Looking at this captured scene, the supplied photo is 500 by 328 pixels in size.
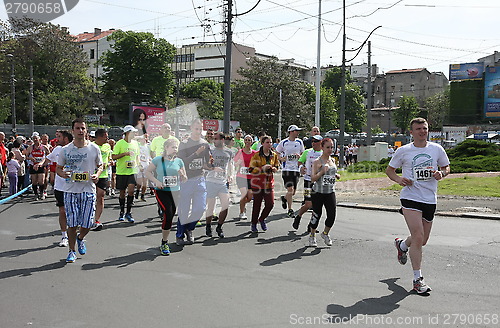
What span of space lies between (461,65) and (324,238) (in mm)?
57920

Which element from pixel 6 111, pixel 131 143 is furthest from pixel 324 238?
pixel 6 111

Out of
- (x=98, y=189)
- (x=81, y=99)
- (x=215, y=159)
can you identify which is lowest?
(x=98, y=189)

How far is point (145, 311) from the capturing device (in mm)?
4773

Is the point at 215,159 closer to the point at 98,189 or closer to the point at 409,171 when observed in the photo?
the point at 98,189

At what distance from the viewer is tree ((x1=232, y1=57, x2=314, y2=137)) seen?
5562 centimetres

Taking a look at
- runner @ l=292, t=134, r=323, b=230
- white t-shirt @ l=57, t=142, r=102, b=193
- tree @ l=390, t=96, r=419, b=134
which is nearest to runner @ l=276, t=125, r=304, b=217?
runner @ l=292, t=134, r=323, b=230

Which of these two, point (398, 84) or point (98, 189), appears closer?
point (98, 189)

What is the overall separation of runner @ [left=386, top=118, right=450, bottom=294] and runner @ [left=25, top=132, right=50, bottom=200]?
11126 mm

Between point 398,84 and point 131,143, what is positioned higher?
point 398,84

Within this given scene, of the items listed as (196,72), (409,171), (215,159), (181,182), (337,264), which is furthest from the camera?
(196,72)

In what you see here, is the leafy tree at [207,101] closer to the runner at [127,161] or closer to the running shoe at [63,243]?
the runner at [127,161]

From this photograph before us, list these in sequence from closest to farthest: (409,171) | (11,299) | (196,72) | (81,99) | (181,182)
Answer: (11,299) → (409,171) → (181,182) → (81,99) → (196,72)

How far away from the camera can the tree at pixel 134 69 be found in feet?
206

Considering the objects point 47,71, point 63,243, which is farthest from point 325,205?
point 47,71
